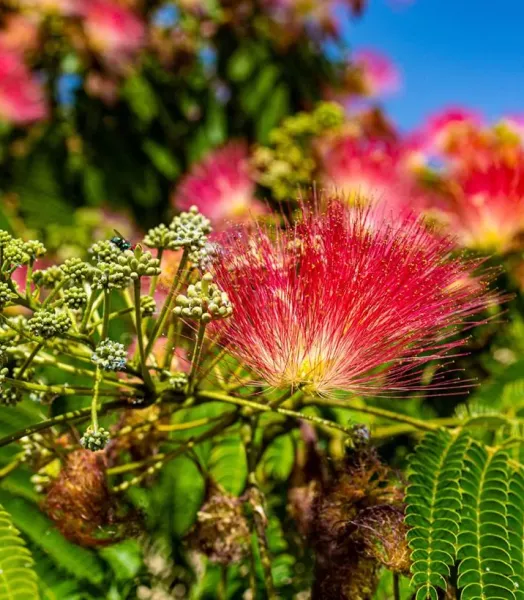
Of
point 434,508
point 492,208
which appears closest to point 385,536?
point 434,508

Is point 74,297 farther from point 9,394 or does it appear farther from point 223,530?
point 223,530

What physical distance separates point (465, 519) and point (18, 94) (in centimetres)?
350

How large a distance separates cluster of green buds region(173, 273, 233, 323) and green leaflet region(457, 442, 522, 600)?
52 cm

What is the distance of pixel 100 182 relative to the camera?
3838 mm

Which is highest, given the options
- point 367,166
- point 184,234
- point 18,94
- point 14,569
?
point 18,94

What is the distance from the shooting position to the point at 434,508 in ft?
3.79

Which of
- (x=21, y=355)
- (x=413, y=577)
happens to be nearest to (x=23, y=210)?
(x=21, y=355)

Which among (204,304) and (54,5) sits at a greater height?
(54,5)

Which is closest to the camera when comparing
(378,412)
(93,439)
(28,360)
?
(93,439)

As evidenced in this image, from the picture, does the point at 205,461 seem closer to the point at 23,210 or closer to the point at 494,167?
the point at 494,167

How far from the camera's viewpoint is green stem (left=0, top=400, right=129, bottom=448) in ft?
3.45

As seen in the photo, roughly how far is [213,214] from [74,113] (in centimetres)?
164

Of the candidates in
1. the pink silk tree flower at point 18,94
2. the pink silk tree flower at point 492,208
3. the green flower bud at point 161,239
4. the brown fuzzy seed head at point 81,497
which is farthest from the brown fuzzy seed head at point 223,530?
the pink silk tree flower at point 18,94

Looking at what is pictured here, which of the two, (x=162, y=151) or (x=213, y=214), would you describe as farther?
(x=162, y=151)
